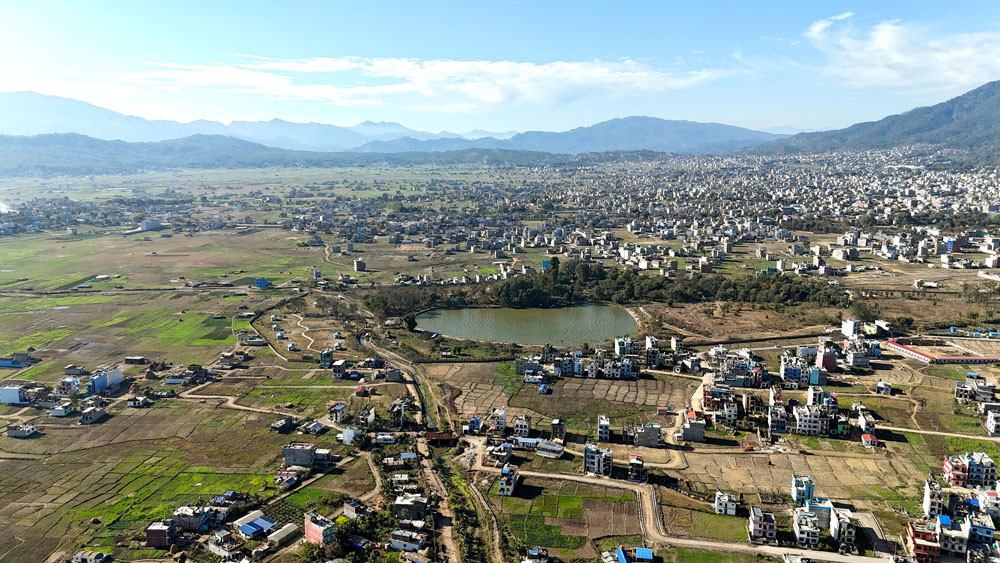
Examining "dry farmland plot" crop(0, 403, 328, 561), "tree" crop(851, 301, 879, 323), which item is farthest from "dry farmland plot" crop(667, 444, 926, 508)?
"tree" crop(851, 301, 879, 323)

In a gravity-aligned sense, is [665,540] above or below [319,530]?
below

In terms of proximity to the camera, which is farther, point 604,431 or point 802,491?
point 604,431

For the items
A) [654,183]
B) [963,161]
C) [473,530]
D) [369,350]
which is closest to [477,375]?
[369,350]

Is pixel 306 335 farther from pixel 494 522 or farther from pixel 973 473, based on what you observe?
pixel 973 473

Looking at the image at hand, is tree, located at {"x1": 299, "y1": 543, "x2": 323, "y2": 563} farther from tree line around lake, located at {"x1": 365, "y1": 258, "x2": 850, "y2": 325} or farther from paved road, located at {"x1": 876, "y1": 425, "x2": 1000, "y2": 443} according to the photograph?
tree line around lake, located at {"x1": 365, "y1": 258, "x2": 850, "y2": 325}

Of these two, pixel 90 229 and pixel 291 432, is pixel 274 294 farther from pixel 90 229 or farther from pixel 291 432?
pixel 90 229

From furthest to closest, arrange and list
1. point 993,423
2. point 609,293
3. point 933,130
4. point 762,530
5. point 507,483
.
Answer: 1. point 933,130
2. point 609,293
3. point 993,423
4. point 507,483
5. point 762,530

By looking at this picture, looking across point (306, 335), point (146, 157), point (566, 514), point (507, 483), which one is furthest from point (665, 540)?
point (146, 157)

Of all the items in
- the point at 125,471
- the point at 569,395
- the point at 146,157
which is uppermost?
the point at 146,157
